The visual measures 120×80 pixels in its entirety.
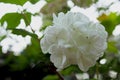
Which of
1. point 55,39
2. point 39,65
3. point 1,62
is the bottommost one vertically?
point 1,62

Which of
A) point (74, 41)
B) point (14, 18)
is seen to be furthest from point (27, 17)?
point (74, 41)

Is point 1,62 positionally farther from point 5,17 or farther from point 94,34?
point 94,34

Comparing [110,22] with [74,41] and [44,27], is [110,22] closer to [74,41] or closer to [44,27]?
[44,27]

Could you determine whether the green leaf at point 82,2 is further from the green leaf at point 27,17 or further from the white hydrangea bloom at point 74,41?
the white hydrangea bloom at point 74,41

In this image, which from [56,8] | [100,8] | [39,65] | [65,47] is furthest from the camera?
[100,8]

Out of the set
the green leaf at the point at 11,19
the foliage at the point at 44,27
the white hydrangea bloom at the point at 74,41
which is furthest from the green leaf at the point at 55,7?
the white hydrangea bloom at the point at 74,41

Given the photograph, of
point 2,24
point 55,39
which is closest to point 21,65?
point 2,24
